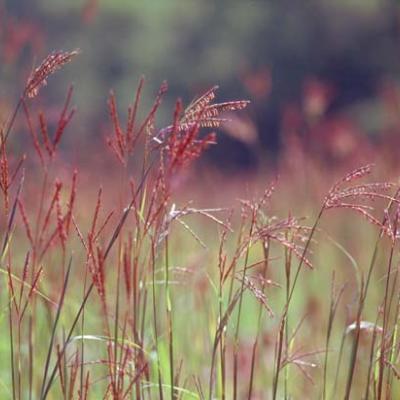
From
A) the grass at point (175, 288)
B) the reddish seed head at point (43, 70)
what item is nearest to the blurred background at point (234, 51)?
the grass at point (175, 288)

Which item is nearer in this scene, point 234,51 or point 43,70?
point 43,70

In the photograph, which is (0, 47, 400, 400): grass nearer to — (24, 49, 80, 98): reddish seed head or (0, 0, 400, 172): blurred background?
(24, 49, 80, 98): reddish seed head

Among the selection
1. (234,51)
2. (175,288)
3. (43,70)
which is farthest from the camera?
(234,51)

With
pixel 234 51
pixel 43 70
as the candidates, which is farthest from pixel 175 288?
pixel 234 51

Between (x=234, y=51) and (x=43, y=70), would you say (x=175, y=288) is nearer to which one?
(x=43, y=70)

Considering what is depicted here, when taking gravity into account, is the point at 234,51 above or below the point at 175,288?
above

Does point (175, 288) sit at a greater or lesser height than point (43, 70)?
lesser

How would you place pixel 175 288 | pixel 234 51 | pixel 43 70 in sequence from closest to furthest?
pixel 43 70 → pixel 175 288 → pixel 234 51

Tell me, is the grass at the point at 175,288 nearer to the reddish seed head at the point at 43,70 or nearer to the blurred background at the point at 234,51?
the reddish seed head at the point at 43,70

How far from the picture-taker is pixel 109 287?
3.87 metres

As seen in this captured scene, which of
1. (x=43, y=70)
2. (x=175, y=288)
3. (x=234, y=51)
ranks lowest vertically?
(x=175, y=288)

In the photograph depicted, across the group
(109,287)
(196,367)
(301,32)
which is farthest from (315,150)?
(301,32)

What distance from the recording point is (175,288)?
3500 millimetres

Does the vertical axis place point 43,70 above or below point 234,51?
below
